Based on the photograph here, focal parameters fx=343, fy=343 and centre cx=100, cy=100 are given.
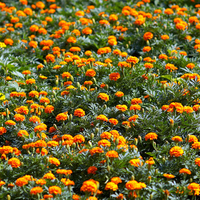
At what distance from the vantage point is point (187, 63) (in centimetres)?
550

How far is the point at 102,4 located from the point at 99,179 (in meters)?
5.64

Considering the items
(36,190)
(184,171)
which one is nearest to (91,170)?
(36,190)

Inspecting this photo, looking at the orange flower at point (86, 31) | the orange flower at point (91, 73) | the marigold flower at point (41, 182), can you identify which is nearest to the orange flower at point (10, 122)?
the marigold flower at point (41, 182)

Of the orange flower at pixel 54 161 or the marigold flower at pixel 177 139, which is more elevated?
the marigold flower at pixel 177 139

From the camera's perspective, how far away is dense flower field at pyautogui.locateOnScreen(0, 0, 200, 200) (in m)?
3.40

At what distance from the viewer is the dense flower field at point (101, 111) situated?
3.40m

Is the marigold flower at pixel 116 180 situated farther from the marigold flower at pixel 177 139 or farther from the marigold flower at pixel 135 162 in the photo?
the marigold flower at pixel 177 139

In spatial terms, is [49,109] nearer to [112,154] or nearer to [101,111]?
[101,111]

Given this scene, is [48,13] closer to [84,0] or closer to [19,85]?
[84,0]

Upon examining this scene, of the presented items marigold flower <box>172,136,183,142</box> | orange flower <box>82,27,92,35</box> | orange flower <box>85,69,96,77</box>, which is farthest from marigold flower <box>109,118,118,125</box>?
orange flower <box>82,27,92,35</box>

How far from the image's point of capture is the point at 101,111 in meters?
4.43

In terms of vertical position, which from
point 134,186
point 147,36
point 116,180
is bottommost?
point 116,180

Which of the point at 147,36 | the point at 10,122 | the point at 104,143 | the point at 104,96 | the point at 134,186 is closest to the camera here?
the point at 134,186

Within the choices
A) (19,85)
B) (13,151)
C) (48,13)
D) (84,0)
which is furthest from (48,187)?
(84,0)
